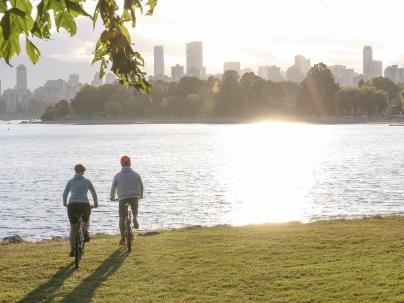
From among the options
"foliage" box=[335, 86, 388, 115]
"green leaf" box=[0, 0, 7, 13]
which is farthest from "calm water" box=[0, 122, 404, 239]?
"foliage" box=[335, 86, 388, 115]

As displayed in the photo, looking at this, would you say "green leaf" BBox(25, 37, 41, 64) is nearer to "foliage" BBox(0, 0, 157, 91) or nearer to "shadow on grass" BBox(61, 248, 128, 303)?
"foliage" BBox(0, 0, 157, 91)

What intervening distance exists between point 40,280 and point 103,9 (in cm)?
895

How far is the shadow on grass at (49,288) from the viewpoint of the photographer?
449 inches

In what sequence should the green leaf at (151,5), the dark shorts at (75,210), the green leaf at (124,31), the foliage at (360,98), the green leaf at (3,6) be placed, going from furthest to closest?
the foliage at (360,98) → the dark shorts at (75,210) → the green leaf at (151,5) → the green leaf at (124,31) → the green leaf at (3,6)

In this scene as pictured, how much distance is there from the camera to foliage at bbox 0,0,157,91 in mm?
3668

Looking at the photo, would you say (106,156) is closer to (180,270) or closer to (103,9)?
(180,270)

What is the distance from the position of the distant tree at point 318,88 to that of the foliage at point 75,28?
630ft

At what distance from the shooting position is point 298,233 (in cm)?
1772

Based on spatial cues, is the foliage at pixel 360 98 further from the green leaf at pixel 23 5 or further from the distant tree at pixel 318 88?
the green leaf at pixel 23 5

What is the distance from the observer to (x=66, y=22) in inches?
161

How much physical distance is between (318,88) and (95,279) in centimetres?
18632

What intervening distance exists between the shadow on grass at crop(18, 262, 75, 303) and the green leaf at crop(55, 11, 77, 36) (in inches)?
320

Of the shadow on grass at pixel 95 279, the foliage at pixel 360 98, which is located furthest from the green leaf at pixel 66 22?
the foliage at pixel 360 98

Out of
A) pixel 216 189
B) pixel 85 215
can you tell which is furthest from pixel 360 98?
pixel 85 215
